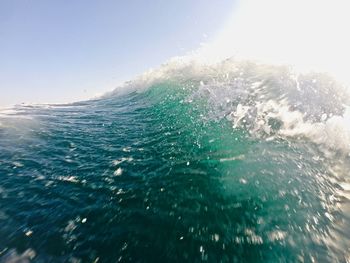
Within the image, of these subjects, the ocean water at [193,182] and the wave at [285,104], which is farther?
the wave at [285,104]

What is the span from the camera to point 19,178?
20.9ft

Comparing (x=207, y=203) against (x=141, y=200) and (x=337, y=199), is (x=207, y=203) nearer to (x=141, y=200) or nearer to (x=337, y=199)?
(x=141, y=200)

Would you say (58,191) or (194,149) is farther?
(194,149)

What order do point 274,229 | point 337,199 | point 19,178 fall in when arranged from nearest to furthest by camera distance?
point 274,229 < point 337,199 < point 19,178

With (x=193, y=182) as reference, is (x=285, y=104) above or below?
below

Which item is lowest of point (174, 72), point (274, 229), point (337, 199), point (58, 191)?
point (174, 72)

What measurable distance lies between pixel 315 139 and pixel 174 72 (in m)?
13.1

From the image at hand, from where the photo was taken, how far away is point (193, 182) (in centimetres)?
612

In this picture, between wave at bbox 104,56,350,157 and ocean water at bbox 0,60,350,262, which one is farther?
wave at bbox 104,56,350,157

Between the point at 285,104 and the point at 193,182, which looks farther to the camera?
the point at 285,104

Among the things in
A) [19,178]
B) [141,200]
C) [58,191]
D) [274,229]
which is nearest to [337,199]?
[274,229]

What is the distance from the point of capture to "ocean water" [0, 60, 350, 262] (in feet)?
14.2

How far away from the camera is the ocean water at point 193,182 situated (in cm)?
432

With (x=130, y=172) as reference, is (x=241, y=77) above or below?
below
